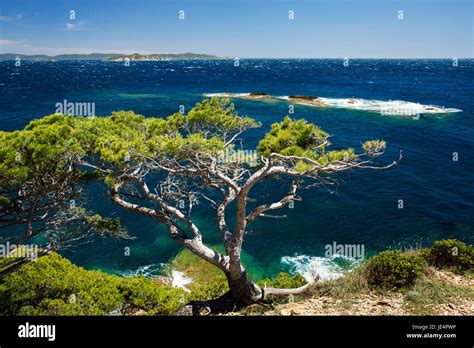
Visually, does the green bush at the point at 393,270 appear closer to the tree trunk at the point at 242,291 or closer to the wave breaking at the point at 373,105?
the tree trunk at the point at 242,291

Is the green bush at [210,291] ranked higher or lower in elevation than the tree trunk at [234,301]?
lower

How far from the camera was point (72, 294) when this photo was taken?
1222cm

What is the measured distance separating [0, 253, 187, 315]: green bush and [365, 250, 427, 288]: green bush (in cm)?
731

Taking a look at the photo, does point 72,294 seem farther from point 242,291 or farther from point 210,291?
point 242,291

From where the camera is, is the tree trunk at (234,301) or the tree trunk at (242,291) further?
the tree trunk at (242,291)

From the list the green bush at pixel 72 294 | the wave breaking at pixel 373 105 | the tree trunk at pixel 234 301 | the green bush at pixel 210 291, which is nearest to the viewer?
the green bush at pixel 72 294

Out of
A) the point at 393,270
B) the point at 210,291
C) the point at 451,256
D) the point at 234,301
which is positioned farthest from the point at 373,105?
the point at 234,301

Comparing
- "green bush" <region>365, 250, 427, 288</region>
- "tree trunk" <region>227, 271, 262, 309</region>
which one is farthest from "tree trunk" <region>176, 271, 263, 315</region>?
"green bush" <region>365, 250, 427, 288</region>

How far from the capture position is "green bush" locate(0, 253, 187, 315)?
450 inches

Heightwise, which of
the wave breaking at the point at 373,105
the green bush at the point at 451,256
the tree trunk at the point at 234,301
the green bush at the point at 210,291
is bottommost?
the green bush at the point at 210,291

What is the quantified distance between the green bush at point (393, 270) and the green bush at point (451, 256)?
1.19m

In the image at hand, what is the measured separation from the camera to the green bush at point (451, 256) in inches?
494

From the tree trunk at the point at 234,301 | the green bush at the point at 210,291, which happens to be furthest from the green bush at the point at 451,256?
the green bush at the point at 210,291

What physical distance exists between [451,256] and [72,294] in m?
14.3
